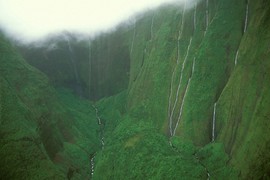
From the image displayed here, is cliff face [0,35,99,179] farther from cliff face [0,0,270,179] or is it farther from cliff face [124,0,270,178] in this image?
cliff face [124,0,270,178]

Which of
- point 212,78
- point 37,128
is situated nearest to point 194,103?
point 212,78

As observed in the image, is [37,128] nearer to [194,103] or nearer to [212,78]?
[194,103]

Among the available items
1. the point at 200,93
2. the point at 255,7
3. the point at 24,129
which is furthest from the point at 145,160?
the point at 255,7

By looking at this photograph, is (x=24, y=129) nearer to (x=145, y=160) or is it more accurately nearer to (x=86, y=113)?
(x=145, y=160)

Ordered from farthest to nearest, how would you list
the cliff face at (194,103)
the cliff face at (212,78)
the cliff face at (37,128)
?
the cliff face at (37,128), the cliff face at (194,103), the cliff face at (212,78)

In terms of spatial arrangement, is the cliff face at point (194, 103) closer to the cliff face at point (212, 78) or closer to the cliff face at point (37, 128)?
the cliff face at point (212, 78)

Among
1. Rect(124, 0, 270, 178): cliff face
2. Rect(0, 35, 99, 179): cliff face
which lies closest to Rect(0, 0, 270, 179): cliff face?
Rect(124, 0, 270, 178): cliff face

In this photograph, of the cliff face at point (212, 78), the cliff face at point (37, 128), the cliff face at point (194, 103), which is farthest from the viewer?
the cliff face at point (37, 128)

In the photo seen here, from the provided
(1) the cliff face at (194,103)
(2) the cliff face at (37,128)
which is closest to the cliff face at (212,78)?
(1) the cliff face at (194,103)
